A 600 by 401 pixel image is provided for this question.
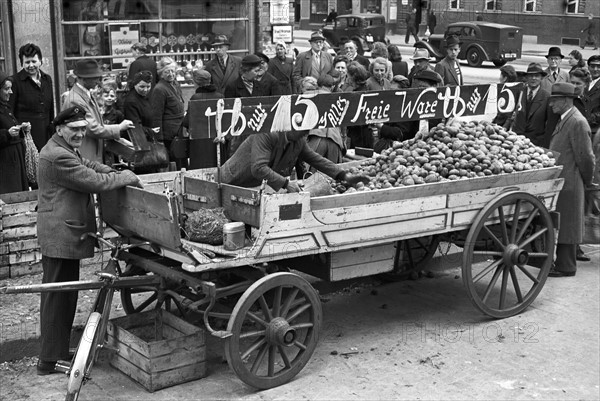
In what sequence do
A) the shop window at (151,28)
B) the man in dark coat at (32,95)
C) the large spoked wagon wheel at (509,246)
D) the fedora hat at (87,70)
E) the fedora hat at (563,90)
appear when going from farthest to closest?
the shop window at (151,28)
the man in dark coat at (32,95)
the fedora hat at (563,90)
the fedora hat at (87,70)
the large spoked wagon wheel at (509,246)

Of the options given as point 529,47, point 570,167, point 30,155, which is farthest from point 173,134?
point 529,47

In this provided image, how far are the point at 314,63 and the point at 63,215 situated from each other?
8919mm

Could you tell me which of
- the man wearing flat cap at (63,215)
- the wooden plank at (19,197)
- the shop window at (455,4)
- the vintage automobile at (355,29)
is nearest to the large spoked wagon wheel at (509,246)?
the man wearing flat cap at (63,215)

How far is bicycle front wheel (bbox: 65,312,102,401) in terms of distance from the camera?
553 cm

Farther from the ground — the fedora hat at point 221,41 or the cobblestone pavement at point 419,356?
the fedora hat at point 221,41

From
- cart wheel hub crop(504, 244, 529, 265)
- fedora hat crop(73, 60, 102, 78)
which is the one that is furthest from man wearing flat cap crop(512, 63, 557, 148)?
fedora hat crop(73, 60, 102, 78)

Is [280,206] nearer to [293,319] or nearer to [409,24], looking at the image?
[293,319]

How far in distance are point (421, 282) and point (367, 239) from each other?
2.35 metres

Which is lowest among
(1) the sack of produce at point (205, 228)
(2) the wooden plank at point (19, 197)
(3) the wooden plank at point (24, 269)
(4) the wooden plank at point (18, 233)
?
(3) the wooden plank at point (24, 269)

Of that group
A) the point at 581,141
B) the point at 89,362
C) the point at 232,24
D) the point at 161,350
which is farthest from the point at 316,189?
the point at 232,24

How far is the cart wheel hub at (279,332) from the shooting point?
20.3 ft

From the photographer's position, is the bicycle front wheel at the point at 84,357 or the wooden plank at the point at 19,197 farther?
the wooden plank at the point at 19,197

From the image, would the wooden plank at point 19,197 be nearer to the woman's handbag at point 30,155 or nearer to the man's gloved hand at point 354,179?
the woman's handbag at point 30,155

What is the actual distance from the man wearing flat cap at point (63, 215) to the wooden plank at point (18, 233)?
1.93 metres
